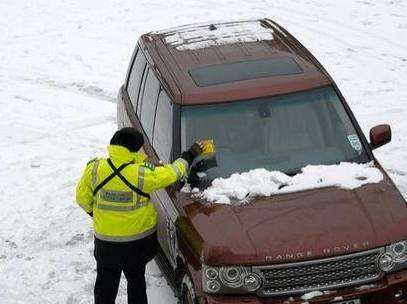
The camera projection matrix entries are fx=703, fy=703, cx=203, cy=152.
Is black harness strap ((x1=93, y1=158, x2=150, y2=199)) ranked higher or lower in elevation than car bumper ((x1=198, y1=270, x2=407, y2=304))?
higher

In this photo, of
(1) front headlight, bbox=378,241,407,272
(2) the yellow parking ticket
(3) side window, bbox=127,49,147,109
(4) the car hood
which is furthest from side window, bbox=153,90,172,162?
(1) front headlight, bbox=378,241,407,272

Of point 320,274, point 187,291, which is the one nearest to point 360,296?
point 320,274

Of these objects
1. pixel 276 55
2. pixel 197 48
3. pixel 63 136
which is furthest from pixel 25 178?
pixel 276 55

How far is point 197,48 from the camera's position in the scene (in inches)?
266

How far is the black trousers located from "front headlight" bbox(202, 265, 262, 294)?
0.80 m

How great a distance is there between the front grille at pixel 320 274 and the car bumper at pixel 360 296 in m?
0.05

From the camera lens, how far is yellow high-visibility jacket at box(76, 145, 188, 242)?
5328 mm

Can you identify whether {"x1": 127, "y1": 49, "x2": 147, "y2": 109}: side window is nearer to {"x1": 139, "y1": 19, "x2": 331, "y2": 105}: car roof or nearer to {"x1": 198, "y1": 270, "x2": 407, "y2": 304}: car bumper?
{"x1": 139, "y1": 19, "x2": 331, "y2": 105}: car roof

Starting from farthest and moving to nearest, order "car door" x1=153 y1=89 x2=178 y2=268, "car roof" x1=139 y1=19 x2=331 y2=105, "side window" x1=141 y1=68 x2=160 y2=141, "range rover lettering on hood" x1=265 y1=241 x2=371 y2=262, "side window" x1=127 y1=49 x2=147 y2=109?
"side window" x1=127 y1=49 x2=147 y2=109
"side window" x1=141 y1=68 x2=160 y2=141
"car roof" x1=139 y1=19 x2=331 y2=105
"car door" x1=153 y1=89 x2=178 y2=268
"range rover lettering on hood" x1=265 y1=241 x2=371 y2=262

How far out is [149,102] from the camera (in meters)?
6.94

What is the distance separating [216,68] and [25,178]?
3.86 m

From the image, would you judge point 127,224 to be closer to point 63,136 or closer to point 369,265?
point 369,265

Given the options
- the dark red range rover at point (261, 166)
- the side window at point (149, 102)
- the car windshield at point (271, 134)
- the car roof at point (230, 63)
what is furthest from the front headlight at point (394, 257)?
the side window at point (149, 102)

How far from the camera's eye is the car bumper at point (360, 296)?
16.1ft
